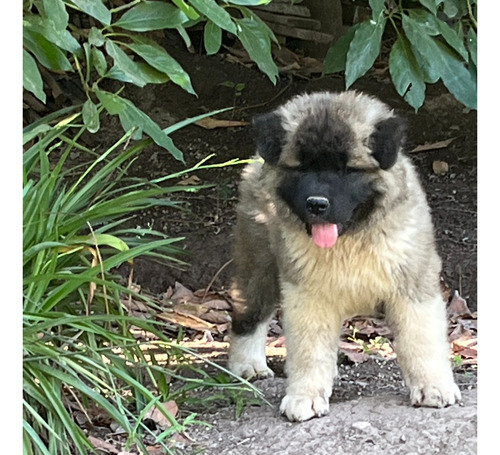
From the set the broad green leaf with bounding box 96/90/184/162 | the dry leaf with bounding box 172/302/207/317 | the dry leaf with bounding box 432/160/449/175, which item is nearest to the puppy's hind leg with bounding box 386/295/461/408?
the broad green leaf with bounding box 96/90/184/162

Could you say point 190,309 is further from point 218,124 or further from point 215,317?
point 218,124

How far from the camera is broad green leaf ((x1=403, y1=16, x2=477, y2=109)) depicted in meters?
4.00

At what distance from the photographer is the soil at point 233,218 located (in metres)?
3.95

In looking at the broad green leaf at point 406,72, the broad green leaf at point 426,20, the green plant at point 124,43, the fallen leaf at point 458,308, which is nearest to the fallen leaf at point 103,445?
the green plant at point 124,43

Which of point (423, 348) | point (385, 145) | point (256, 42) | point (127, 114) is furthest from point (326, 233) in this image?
point (127, 114)

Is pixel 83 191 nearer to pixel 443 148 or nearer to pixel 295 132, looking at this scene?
pixel 295 132

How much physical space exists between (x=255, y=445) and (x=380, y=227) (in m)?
1.07

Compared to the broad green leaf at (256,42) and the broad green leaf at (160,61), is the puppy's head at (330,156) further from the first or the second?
the broad green leaf at (160,61)

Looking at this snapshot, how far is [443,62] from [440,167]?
12.3 feet

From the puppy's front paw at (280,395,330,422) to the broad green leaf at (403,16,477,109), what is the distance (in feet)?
4.79

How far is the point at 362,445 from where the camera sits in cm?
385

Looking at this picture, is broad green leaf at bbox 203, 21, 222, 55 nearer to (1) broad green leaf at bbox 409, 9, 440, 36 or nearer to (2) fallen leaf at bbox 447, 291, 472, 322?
(1) broad green leaf at bbox 409, 9, 440, 36

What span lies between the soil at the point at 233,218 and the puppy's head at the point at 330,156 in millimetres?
834

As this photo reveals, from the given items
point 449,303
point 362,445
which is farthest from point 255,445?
point 449,303
